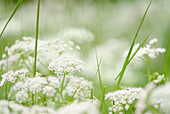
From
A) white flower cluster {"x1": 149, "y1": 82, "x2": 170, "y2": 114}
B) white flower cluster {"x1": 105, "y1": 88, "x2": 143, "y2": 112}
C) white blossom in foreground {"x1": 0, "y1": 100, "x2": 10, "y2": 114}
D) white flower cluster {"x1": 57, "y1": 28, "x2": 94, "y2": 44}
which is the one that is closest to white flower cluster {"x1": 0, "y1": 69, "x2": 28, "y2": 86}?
white blossom in foreground {"x1": 0, "y1": 100, "x2": 10, "y2": 114}

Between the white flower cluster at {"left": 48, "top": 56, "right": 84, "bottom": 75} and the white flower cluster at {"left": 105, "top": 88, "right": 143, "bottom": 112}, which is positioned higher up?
the white flower cluster at {"left": 48, "top": 56, "right": 84, "bottom": 75}

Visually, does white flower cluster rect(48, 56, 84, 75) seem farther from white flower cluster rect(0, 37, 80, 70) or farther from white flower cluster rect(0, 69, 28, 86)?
white flower cluster rect(0, 37, 80, 70)

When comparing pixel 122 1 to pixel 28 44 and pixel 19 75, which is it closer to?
pixel 28 44

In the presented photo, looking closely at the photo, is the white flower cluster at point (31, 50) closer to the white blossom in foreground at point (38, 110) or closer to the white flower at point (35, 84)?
the white flower at point (35, 84)

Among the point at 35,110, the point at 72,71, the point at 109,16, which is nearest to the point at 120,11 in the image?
the point at 109,16

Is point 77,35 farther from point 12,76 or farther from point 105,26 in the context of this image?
point 105,26

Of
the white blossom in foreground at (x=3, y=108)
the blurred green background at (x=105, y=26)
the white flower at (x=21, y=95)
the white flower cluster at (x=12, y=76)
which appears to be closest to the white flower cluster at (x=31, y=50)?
the blurred green background at (x=105, y=26)
